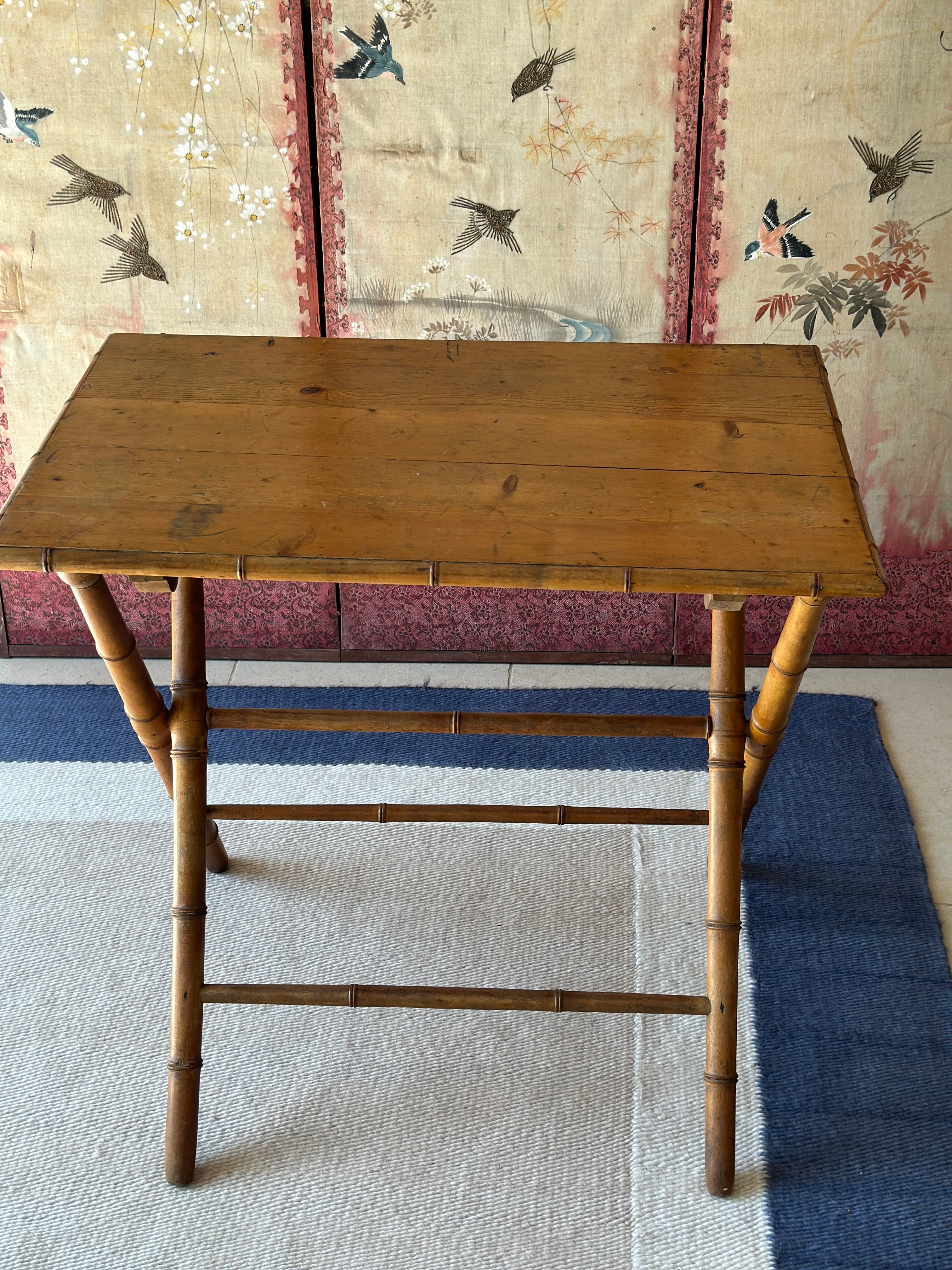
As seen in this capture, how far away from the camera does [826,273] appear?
2244mm

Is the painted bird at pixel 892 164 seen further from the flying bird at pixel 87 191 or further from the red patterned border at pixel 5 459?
the red patterned border at pixel 5 459

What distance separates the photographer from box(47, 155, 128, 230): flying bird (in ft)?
7.21

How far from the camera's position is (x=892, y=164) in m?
2.15

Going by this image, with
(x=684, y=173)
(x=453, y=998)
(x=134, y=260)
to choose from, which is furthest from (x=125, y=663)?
(x=684, y=173)

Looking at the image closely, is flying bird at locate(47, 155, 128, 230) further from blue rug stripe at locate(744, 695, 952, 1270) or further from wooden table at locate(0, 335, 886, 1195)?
blue rug stripe at locate(744, 695, 952, 1270)

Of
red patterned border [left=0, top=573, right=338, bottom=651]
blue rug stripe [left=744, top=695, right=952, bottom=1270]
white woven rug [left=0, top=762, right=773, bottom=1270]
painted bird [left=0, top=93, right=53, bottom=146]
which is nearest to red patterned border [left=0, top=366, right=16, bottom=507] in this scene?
red patterned border [left=0, top=573, right=338, bottom=651]

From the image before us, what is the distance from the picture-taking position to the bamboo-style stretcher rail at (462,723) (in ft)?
5.45

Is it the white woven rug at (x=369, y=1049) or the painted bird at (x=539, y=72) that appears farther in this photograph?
the painted bird at (x=539, y=72)

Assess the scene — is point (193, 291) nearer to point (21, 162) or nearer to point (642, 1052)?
point (21, 162)

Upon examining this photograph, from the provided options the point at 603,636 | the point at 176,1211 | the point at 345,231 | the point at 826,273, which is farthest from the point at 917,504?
the point at 176,1211

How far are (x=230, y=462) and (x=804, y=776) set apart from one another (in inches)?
52.9

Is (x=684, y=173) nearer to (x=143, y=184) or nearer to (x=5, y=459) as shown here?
(x=143, y=184)

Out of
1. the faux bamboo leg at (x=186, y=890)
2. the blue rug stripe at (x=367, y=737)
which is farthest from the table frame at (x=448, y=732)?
the blue rug stripe at (x=367, y=737)

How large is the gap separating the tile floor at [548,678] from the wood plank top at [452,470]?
95 cm
